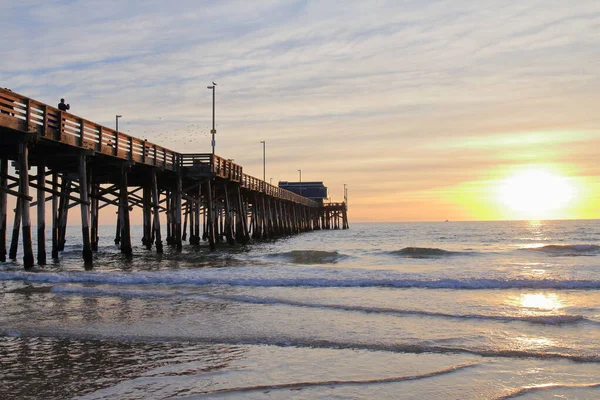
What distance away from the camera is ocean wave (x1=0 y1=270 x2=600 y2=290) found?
14.6 metres

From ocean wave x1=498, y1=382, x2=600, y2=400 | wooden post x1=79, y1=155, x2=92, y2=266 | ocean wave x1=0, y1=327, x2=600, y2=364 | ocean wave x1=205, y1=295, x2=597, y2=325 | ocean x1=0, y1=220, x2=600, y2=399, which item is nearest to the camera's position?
ocean wave x1=498, y1=382, x2=600, y2=400

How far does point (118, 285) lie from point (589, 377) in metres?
11.3

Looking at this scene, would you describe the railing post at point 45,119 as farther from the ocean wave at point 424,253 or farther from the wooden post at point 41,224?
the ocean wave at point 424,253

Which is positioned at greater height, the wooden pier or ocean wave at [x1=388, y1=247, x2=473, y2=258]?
the wooden pier

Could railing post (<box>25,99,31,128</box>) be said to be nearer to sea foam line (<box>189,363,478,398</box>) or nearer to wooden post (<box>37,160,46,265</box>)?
wooden post (<box>37,160,46,265</box>)

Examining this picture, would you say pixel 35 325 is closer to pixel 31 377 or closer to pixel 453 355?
pixel 31 377

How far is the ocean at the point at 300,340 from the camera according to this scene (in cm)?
579

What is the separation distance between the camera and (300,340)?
25.8 feet

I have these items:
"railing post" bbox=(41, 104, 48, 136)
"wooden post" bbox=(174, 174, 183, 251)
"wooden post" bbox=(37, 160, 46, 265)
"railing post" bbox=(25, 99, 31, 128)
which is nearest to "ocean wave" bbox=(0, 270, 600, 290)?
"wooden post" bbox=(37, 160, 46, 265)

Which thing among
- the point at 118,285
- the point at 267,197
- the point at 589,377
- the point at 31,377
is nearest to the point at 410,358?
the point at 589,377

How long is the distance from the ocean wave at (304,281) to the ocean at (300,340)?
127 mm

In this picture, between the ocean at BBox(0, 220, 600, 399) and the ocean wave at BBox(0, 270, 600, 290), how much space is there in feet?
0.42

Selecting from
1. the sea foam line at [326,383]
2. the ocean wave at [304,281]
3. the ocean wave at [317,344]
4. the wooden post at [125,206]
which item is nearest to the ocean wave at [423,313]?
the ocean wave at [317,344]

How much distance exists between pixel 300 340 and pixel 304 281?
734 cm
